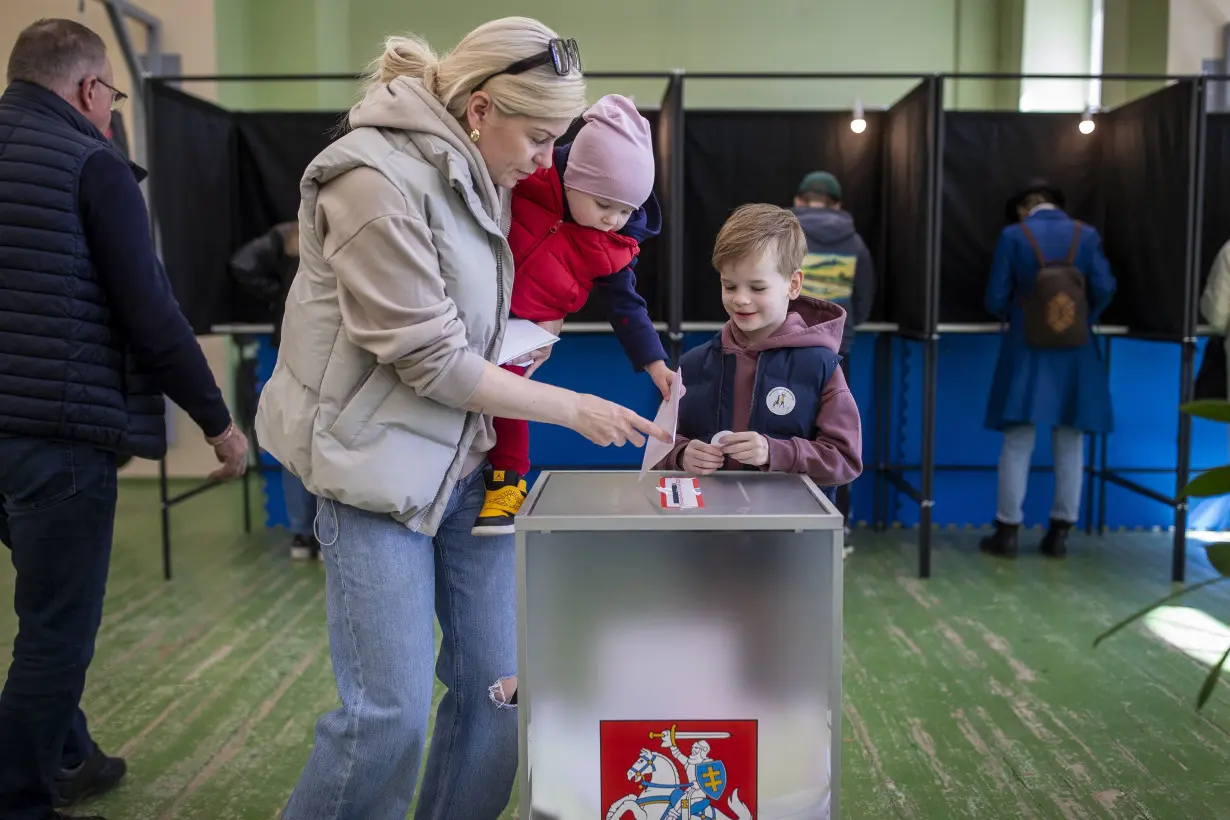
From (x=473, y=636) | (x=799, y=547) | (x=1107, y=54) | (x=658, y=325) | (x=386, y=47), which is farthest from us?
(x=1107, y=54)

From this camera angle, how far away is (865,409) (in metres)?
4.86

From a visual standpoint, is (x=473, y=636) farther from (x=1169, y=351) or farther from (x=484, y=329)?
(x=1169, y=351)

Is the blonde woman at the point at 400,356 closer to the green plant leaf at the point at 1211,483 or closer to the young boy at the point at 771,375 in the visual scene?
the young boy at the point at 771,375

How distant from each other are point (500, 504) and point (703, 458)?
0.34 m

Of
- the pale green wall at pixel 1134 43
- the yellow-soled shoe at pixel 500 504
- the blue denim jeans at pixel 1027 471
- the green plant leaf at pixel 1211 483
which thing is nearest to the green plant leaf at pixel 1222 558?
the green plant leaf at pixel 1211 483

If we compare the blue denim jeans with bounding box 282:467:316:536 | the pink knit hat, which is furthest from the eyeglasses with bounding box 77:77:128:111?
the blue denim jeans with bounding box 282:467:316:536

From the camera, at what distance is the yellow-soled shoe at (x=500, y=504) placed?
154 cm

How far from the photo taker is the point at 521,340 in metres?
1.51

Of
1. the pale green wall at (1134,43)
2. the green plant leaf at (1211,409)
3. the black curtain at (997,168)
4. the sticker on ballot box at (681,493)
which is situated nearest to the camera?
the green plant leaf at (1211,409)

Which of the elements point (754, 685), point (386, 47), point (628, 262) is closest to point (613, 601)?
point (754, 685)

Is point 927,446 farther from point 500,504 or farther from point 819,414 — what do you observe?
point 500,504

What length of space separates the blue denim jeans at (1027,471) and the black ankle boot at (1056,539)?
3 centimetres

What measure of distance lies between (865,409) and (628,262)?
3.28 metres

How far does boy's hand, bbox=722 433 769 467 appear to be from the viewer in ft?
5.49
